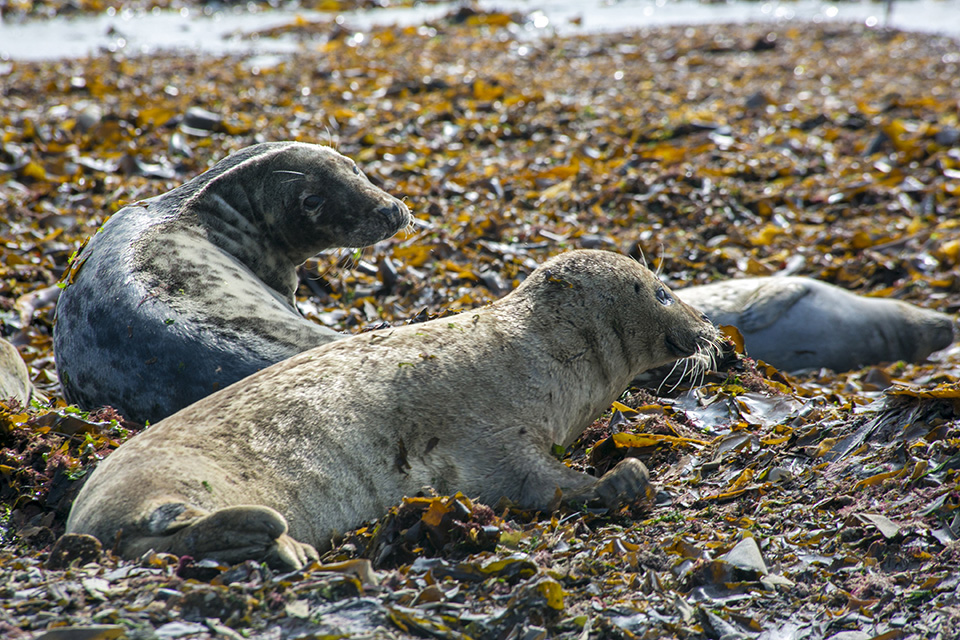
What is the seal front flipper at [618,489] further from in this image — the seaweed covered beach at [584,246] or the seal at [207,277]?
the seal at [207,277]

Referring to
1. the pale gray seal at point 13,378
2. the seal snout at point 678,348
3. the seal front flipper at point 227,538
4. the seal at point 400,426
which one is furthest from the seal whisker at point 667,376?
the pale gray seal at point 13,378

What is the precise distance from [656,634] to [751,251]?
17.4 feet

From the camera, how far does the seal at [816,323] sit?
616 centimetres

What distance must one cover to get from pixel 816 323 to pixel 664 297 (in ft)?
7.69

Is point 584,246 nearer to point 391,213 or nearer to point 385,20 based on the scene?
point 391,213

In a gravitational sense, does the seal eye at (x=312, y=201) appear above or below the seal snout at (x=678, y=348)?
above

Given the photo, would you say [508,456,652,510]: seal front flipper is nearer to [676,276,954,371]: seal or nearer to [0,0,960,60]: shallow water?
[676,276,954,371]: seal

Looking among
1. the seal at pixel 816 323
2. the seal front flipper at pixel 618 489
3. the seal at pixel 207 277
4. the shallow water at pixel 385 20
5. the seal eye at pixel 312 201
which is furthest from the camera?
the shallow water at pixel 385 20

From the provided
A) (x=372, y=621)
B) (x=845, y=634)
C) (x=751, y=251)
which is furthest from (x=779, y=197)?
(x=372, y=621)

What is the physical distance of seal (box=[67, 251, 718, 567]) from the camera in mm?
2850

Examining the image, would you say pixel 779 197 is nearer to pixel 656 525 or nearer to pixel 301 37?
pixel 656 525

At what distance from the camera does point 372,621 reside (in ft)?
8.52

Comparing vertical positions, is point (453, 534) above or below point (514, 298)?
below

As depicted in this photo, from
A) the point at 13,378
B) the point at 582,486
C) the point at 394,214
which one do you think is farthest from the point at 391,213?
the point at 582,486
